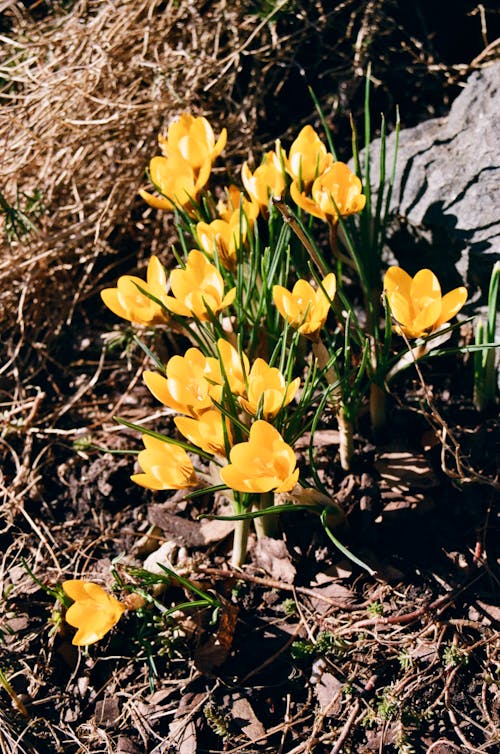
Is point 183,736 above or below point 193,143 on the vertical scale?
below

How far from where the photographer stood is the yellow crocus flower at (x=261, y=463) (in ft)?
4.11

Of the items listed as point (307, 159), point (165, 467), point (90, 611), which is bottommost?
point (90, 611)

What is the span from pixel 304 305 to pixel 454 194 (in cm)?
64

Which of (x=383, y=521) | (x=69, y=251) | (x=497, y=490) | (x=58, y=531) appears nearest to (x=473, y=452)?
(x=497, y=490)

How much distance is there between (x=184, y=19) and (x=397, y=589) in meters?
1.97

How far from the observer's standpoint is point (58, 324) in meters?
2.27

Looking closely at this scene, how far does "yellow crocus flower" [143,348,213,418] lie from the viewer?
1383mm

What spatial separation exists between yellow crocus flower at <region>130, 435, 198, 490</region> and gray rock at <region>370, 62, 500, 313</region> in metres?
0.86

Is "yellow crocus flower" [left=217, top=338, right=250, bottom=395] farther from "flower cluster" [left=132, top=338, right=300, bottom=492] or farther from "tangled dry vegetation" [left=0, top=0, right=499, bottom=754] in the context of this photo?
"tangled dry vegetation" [left=0, top=0, right=499, bottom=754]

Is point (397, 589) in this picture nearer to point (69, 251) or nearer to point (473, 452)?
point (473, 452)

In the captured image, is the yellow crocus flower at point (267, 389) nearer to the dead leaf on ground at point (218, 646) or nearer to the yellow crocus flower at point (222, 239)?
the yellow crocus flower at point (222, 239)

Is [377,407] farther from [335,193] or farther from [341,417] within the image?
[335,193]

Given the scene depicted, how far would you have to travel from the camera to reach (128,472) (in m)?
1.91

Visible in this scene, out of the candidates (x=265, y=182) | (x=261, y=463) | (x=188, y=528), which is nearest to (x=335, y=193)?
(x=265, y=182)
